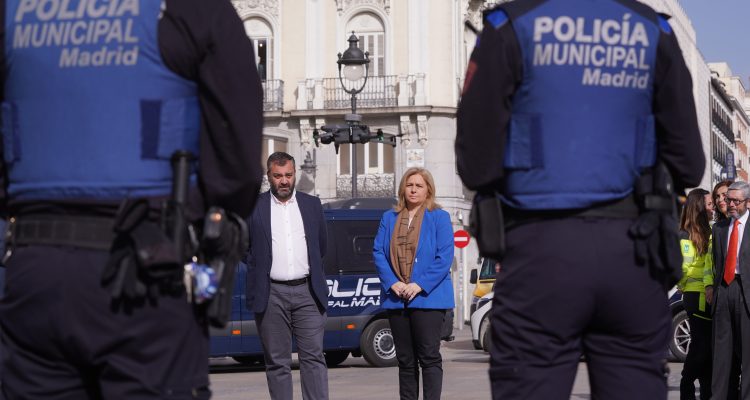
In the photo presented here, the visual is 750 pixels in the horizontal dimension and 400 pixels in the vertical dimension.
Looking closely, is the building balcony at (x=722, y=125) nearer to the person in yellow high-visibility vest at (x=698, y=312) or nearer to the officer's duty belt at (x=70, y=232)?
the person in yellow high-visibility vest at (x=698, y=312)

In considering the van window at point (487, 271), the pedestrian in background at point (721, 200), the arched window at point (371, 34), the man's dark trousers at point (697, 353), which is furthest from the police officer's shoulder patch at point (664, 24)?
the arched window at point (371, 34)

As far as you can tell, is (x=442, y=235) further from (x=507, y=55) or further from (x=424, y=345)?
(x=507, y=55)

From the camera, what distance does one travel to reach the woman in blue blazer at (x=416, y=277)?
32.7 ft

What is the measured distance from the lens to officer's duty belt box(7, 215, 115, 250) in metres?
4.18

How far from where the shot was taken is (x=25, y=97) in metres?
4.41

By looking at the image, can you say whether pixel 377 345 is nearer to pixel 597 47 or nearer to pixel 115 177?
pixel 597 47

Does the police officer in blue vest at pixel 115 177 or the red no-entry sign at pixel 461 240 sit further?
the red no-entry sign at pixel 461 240

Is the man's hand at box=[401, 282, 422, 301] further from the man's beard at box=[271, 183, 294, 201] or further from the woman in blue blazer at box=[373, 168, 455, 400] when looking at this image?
the man's beard at box=[271, 183, 294, 201]

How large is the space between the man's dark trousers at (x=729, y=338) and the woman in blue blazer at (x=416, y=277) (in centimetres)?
211

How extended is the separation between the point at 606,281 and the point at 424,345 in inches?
207

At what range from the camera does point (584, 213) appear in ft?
15.8

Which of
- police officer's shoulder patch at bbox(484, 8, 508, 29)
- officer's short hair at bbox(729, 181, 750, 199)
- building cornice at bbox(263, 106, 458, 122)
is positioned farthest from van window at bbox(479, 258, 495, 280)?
building cornice at bbox(263, 106, 458, 122)

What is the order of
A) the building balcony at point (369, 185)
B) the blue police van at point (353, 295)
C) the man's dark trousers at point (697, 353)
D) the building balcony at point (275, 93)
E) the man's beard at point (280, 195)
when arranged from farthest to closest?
the building balcony at point (275, 93) < the building balcony at point (369, 185) < the blue police van at point (353, 295) < the man's dark trousers at point (697, 353) < the man's beard at point (280, 195)

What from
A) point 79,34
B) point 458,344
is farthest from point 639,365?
point 458,344
